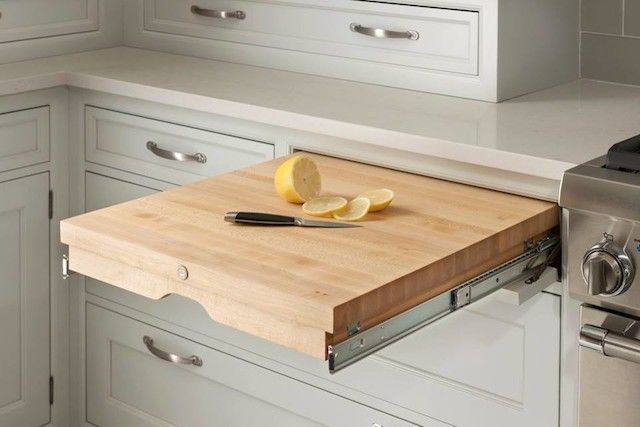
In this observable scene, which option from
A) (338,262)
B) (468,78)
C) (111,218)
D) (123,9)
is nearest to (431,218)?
(338,262)

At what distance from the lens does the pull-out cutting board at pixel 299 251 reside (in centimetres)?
148

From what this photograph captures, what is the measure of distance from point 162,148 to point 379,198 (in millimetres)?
836

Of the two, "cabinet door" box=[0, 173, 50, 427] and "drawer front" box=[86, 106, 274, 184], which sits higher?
"drawer front" box=[86, 106, 274, 184]

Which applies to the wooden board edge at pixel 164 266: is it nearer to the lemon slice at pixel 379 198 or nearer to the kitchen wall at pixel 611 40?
the lemon slice at pixel 379 198

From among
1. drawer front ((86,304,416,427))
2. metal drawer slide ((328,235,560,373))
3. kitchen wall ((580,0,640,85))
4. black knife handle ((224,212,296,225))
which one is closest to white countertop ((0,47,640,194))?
kitchen wall ((580,0,640,85))

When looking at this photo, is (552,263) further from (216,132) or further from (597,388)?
(216,132)

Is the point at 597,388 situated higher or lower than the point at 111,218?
lower

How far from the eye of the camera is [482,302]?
1.97m

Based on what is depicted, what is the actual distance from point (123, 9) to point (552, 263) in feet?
5.25

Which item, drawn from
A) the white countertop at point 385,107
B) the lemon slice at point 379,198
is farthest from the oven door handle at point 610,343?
the lemon slice at point 379,198

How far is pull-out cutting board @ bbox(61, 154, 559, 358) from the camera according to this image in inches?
58.2

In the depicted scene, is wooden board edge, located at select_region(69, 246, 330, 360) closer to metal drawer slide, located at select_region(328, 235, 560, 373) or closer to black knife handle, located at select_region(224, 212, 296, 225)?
metal drawer slide, located at select_region(328, 235, 560, 373)

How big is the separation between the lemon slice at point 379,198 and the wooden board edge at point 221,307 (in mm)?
348

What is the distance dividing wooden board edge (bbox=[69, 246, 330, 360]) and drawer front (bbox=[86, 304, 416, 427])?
2.21 ft
